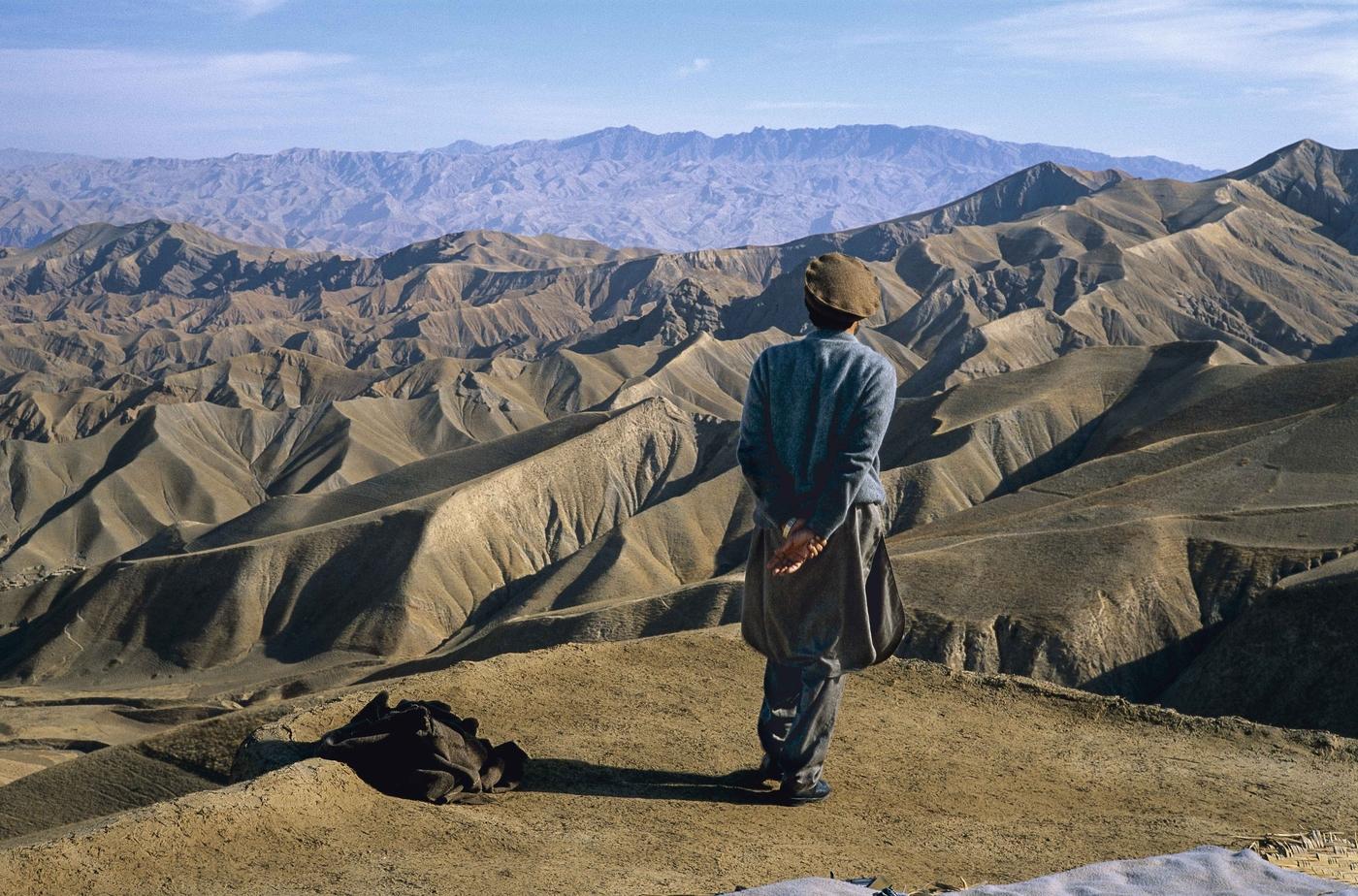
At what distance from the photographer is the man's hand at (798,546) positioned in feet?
29.8

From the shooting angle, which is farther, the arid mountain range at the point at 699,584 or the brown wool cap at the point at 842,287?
the brown wool cap at the point at 842,287

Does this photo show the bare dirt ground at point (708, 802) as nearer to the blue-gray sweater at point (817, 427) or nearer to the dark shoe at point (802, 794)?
the dark shoe at point (802, 794)

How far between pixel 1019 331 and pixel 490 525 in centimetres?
7060

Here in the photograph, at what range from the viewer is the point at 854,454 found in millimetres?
9016

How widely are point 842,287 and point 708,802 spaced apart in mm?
3878

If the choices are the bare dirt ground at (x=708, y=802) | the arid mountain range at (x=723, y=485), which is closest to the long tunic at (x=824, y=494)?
the bare dirt ground at (x=708, y=802)

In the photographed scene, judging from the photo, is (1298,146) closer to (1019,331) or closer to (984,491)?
(1019,331)

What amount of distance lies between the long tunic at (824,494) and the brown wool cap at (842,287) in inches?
8.5

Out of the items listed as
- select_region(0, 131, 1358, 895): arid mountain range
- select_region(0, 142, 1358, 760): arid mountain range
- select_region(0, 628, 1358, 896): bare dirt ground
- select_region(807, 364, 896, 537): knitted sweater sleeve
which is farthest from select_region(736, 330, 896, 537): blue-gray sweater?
select_region(0, 142, 1358, 760): arid mountain range

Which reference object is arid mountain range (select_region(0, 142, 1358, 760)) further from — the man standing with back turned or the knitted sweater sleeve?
the knitted sweater sleeve

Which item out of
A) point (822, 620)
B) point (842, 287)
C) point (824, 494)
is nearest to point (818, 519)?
point (824, 494)

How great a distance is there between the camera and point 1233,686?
37.1 m

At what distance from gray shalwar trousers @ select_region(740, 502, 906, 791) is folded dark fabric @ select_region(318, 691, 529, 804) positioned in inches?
84.6

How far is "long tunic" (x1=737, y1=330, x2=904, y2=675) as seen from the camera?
9.05 m
